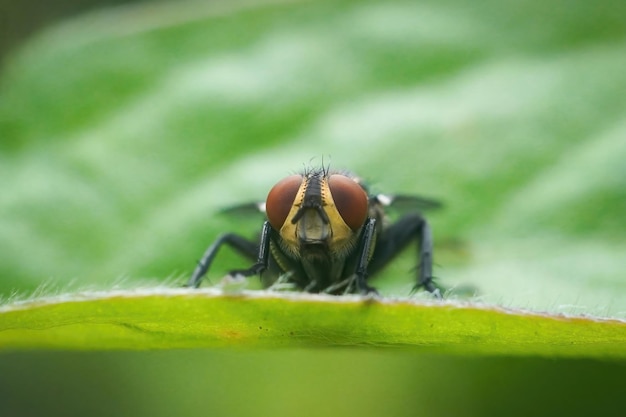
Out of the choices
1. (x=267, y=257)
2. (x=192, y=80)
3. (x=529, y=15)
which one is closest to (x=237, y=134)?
(x=192, y=80)

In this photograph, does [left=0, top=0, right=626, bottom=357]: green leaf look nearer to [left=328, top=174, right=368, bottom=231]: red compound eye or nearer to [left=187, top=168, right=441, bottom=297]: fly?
[left=187, top=168, right=441, bottom=297]: fly

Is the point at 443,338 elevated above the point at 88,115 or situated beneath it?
situated beneath

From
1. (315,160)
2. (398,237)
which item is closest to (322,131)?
(315,160)

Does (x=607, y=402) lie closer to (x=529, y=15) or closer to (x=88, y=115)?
(x=529, y=15)

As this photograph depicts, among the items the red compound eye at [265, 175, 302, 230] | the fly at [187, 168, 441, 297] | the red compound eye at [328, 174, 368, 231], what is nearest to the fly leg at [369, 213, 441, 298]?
the fly at [187, 168, 441, 297]

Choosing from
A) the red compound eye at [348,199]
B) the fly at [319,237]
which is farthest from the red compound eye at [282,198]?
the red compound eye at [348,199]

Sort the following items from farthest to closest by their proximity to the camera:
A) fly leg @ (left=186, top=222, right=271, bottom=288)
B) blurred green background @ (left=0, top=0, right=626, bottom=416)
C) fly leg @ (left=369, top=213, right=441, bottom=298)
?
fly leg @ (left=369, top=213, right=441, bottom=298) < blurred green background @ (left=0, top=0, right=626, bottom=416) < fly leg @ (left=186, top=222, right=271, bottom=288)

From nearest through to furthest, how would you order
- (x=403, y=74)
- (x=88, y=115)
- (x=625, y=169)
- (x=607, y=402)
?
(x=607, y=402), (x=625, y=169), (x=88, y=115), (x=403, y=74)

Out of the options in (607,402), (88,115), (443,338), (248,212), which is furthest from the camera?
(88,115)
